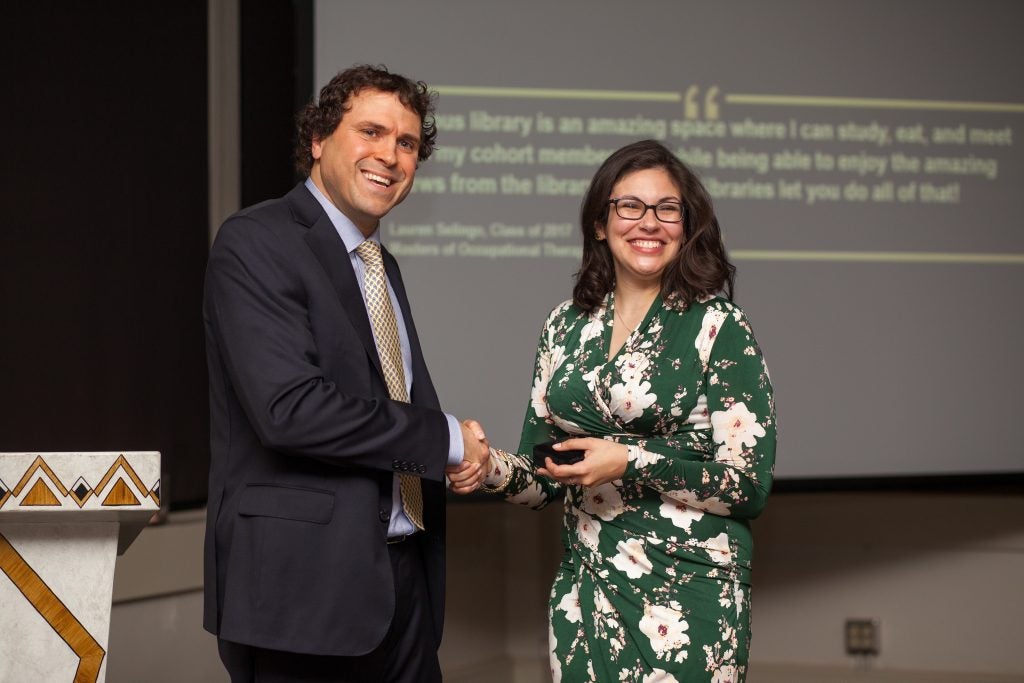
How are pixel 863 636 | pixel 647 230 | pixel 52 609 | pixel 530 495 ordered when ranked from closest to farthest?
pixel 52 609, pixel 647 230, pixel 530 495, pixel 863 636

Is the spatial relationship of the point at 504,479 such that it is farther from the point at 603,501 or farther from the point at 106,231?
the point at 106,231

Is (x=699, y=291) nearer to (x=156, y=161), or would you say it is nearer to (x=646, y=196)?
(x=646, y=196)

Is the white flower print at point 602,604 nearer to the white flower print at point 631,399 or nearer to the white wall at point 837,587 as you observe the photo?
the white flower print at point 631,399

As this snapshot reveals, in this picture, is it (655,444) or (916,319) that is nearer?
(655,444)

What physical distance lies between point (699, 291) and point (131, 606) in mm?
2358

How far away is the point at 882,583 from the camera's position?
453 centimetres

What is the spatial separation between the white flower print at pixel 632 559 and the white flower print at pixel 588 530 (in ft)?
0.18

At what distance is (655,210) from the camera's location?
2172mm

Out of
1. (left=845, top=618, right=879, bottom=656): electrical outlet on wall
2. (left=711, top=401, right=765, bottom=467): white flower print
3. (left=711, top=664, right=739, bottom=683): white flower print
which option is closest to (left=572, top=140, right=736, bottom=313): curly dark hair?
(left=711, top=401, right=765, bottom=467): white flower print

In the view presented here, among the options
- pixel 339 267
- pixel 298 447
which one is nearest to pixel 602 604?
pixel 298 447

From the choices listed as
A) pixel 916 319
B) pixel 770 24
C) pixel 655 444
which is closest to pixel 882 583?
pixel 916 319

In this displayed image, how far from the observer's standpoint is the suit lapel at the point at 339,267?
1.92 m

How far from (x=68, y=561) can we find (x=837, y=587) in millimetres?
A: 3503

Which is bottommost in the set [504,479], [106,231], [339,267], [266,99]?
[504,479]
